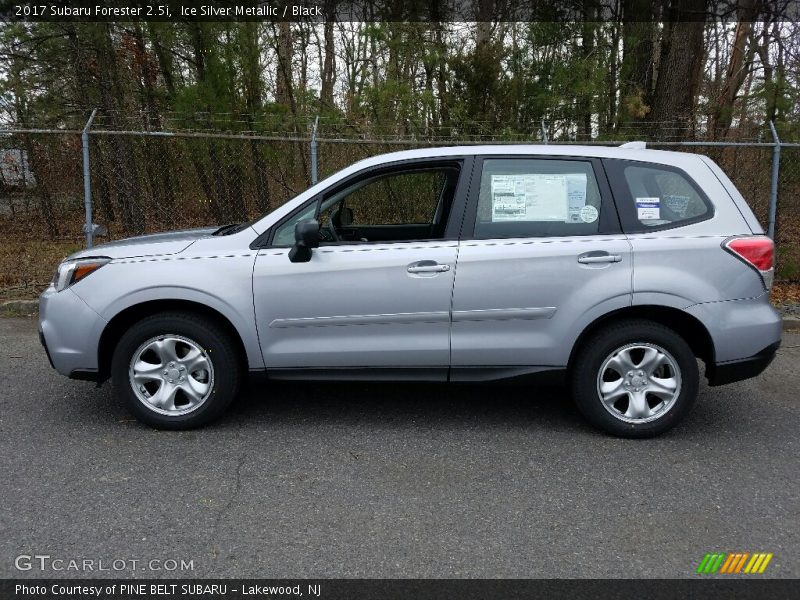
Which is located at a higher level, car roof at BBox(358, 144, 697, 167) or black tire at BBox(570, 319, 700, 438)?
car roof at BBox(358, 144, 697, 167)

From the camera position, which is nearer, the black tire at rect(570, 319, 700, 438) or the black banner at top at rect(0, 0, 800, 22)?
the black tire at rect(570, 319, 700, 438)

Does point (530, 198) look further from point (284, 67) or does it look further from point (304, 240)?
point (284, 67)

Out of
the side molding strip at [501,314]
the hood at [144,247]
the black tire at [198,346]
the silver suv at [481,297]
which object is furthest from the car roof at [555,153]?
the black tire at [198,346]

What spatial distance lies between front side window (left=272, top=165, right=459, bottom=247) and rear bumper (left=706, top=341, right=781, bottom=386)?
187 centimetres

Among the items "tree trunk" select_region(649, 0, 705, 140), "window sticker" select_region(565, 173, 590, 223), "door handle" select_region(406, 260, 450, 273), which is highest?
"tree trunk" select_region(649, 0, 705, 140)

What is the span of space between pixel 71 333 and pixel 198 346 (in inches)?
30.6

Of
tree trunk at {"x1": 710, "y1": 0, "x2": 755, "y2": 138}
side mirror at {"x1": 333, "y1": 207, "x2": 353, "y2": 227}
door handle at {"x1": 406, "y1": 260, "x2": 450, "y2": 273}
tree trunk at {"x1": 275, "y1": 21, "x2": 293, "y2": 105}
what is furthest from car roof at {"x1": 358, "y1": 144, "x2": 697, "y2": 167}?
tree trunk at {"x1": 275, "y1": 21, "x2": 293, "y2": 105}

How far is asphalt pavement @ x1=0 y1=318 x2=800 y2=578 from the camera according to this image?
9.96ft

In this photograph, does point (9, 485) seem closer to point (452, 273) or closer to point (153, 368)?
point (153, 368)

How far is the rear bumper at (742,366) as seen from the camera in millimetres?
4344

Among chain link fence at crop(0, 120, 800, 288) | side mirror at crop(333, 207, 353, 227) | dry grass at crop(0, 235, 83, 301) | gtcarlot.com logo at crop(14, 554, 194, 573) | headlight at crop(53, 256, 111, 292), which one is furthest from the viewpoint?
dry grass at crop(0, 235, 83, 301)

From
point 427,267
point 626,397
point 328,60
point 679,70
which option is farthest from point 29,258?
point 328,60

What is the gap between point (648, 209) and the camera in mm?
4387
